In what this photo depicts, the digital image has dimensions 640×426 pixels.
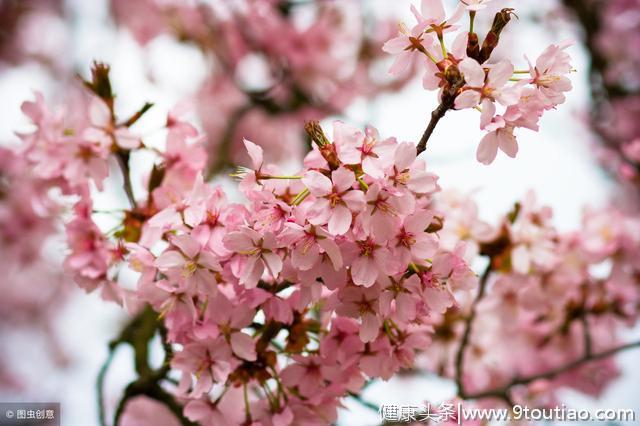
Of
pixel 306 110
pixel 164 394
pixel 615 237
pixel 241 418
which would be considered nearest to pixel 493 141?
pixel 241 418

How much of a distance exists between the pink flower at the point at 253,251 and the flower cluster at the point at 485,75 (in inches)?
14.8

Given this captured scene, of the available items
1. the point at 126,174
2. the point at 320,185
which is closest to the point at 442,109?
the point at 320,185

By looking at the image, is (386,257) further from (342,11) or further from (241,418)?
(342,11)

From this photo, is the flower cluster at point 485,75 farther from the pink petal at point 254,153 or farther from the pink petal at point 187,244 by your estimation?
the pink petal at point 187,244

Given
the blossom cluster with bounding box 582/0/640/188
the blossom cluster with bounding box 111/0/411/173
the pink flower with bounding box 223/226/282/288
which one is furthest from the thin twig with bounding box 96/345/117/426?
the blossom cluster with bounding box 582/0/640/188

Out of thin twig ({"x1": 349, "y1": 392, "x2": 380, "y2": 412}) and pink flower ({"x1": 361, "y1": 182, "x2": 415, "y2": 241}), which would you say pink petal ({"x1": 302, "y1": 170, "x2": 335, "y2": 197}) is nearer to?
pink flower ({"x1": 361, "y1": 182, "x2": 415, "y2": 241})

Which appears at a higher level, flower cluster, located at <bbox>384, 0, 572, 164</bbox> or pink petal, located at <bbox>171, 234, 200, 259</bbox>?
flower cluster, located at <bbox>384, 0, 572, 164</bbox>

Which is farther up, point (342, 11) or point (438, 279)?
point (342, 11)

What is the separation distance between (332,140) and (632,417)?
1.26 meters

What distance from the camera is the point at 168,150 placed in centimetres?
153

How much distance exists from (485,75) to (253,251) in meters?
0.48

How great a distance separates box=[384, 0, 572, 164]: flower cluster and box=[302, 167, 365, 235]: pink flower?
0.23m

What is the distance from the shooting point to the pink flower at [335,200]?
1.01 metres

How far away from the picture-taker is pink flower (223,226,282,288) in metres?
1.06
